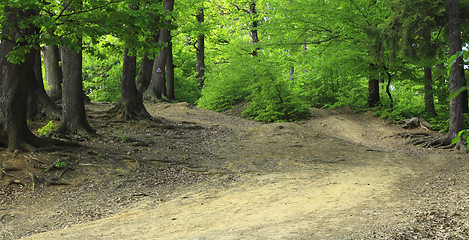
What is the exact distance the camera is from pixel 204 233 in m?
4.82

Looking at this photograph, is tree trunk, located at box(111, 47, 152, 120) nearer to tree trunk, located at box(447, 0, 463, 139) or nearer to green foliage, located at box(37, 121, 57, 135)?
green foliage, located at box(37, 121, 57, 135)

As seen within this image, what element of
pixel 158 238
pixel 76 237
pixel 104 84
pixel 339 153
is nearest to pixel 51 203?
pixel 76 237

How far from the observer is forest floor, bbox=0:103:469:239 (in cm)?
484

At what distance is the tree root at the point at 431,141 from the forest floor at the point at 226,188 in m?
0.43

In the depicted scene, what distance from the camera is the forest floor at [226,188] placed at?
15.9 ft

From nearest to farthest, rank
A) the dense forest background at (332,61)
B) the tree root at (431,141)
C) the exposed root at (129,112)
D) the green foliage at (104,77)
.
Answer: the tree root at (431,141), the exposed root at (129,112), the dense forest background at (332,61), the green foliage at (104,77)

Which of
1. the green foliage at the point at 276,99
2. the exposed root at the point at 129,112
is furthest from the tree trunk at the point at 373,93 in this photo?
the exposed root at the point at 129,112

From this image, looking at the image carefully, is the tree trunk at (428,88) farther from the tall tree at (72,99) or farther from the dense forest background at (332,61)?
the tall tree at (72,99)

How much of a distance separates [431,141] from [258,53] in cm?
959

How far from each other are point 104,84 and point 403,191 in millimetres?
19423

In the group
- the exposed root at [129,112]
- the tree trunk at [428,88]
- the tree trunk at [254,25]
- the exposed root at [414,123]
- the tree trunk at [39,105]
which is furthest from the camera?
the tree trunk at [254,25]

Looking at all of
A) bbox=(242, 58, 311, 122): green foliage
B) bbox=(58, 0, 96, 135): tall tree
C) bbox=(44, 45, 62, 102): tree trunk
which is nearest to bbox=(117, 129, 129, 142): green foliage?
bbox=(58, 0, 96, 135): tall tree

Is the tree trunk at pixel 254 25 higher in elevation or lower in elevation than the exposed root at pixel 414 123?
higher

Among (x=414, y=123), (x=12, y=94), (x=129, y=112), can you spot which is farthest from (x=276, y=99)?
(x=12, y=94)
